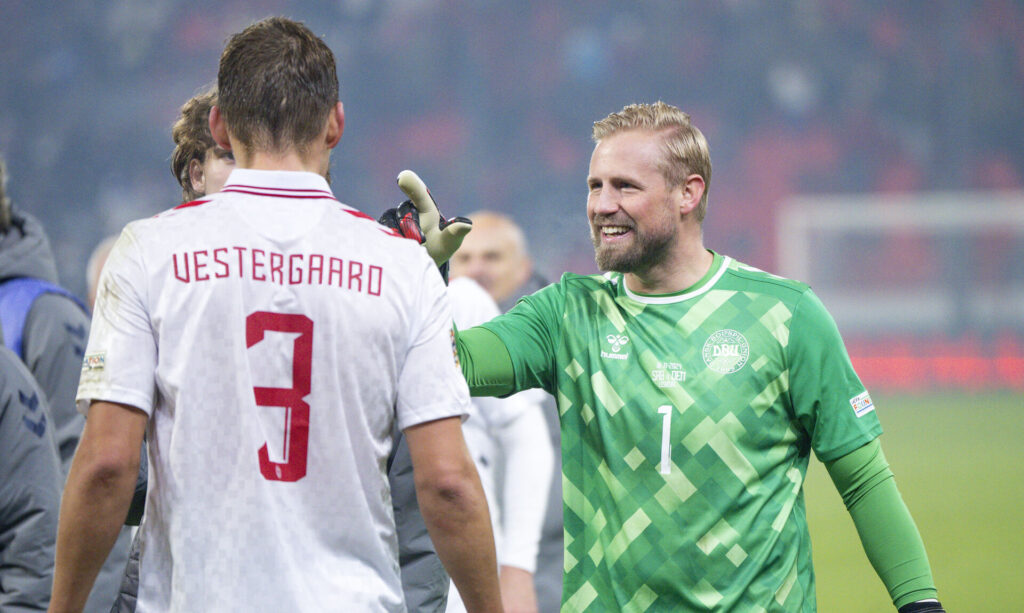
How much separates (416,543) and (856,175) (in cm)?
2067

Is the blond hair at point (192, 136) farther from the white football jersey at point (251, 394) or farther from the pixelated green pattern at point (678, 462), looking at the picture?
the pixelated green pattern at point (678, 462)

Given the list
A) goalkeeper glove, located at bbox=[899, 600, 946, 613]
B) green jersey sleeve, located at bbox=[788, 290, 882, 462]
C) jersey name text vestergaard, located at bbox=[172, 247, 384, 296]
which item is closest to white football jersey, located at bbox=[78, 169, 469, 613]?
jersey name text vestergaard, located at bbox=[172, 247, 384, 296]

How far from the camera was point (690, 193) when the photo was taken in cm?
254

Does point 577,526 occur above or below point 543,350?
below

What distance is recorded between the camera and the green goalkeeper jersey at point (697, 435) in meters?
2.25

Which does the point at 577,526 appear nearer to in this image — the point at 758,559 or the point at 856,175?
the point at 758,559

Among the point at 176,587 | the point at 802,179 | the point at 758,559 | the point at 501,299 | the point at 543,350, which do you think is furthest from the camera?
the point at 802,179

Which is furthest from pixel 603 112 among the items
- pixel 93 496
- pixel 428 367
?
pixel 93 496

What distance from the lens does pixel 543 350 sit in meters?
2.43

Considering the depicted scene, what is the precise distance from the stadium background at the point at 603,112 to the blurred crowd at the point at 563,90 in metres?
0.04

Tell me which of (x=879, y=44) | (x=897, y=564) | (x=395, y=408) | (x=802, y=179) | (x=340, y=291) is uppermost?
(x=879, y=44)

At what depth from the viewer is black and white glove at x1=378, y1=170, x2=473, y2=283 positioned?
7.16ft

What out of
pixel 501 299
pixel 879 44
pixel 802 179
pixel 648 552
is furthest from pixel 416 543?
pixel 879 44

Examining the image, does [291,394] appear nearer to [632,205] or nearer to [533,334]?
[533,334]
